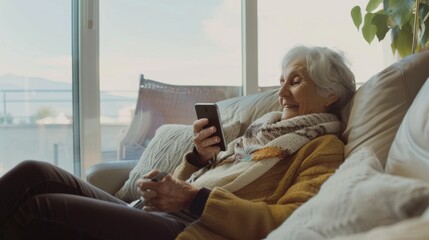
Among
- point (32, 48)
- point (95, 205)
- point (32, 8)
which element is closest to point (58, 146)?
point (32, 48)

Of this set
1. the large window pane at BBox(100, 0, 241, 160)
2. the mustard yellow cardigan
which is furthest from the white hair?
the large window pane at BBox(100, 0, 241, 160)

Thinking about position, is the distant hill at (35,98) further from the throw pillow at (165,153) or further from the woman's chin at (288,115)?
the woman's chin at (288,115)

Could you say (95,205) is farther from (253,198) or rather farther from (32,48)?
(32,48)

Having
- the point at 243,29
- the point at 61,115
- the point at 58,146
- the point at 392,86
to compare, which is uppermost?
the point at 243,29

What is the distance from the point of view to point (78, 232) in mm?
1218

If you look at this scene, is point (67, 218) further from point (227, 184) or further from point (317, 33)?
point (317, 33)

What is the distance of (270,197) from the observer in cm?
135

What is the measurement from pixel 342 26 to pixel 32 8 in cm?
184

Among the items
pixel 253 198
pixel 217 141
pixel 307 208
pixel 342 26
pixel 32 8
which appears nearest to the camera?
pixel 307 208

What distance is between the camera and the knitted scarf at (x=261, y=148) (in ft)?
4.54

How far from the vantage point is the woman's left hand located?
129 cm

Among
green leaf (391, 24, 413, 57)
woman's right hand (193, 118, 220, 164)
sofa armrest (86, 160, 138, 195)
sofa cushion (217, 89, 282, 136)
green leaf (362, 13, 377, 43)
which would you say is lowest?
sofa armrest (86, 160, 138, 195)

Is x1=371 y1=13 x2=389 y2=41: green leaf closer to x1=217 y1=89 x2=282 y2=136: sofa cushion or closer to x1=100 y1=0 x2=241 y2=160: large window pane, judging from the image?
x1=217 y1=89 x2=282 y2=136: sofa cushion

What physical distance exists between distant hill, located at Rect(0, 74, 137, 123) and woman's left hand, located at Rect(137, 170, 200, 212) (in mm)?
1441
